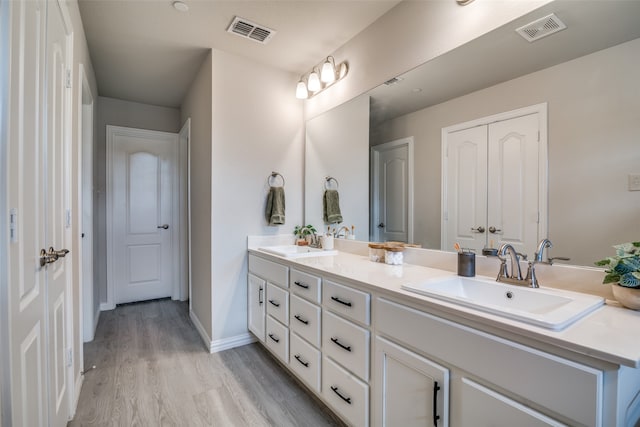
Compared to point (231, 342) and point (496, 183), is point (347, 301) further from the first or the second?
point (231, 342)

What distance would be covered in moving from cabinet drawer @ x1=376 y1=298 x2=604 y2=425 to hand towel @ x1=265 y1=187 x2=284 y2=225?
1.65m

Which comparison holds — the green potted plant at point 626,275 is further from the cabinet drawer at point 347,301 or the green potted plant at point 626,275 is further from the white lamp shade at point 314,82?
the white lamp shade at point 314,82

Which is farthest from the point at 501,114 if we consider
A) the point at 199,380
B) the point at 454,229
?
the point at 199,380

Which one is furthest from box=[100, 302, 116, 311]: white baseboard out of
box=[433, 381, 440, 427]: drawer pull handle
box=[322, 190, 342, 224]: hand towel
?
box=[433, 381, 440, 427]: drawer pull handle

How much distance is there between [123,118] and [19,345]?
3.56 meters

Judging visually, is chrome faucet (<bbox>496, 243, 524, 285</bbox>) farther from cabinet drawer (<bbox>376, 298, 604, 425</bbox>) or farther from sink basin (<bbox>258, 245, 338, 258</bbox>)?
sink basin (<bbox>258, 245, 338, 258</bbox>)

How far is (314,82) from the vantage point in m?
2.60

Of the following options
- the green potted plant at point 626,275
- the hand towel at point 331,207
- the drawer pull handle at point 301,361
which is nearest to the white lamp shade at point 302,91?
the hand towel at point 331,207

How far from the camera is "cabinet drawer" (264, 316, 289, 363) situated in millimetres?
2039

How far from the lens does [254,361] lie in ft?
7.73

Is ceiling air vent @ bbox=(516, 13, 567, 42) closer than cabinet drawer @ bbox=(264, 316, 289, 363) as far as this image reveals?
Yes

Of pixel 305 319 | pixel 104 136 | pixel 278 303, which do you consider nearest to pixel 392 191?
pixel 305 319

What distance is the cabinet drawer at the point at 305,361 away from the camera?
1717 millimetres

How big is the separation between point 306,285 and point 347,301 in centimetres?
39
